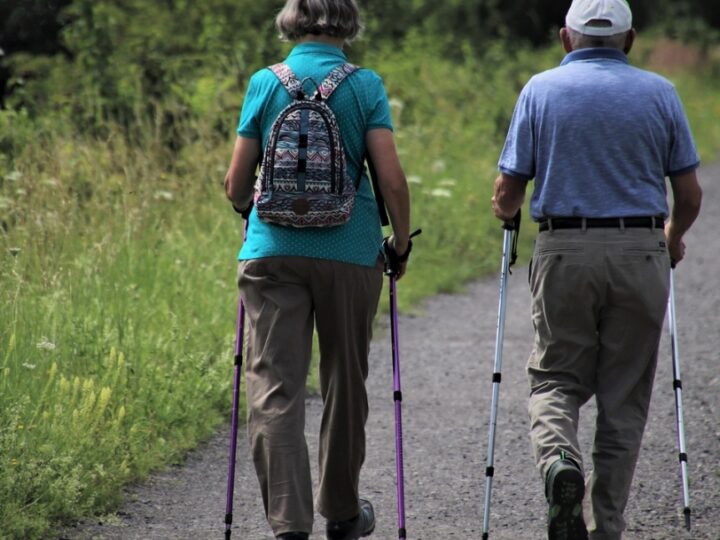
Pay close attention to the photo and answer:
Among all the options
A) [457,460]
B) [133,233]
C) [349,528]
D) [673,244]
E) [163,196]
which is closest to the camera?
[349,528]

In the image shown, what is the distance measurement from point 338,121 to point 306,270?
491 millimetres

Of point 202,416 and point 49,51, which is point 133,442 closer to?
point 202,416

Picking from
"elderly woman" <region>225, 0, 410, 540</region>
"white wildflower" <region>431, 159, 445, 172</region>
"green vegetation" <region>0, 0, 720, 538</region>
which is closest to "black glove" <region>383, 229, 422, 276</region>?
"elderly woman" <region>225, 0, 410, 540</region>

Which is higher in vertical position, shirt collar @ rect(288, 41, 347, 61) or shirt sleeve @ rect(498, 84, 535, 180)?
shirt collar @ rect(288, 41, 347, 61)

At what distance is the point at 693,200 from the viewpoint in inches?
186

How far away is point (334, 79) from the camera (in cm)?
441

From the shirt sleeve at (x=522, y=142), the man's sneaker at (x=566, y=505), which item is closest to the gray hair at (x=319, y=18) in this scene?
the shirt sleeve at (x=522, y=142)

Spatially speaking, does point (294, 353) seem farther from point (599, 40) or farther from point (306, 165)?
point (599, 40)

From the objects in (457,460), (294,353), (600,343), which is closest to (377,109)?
(294,353)

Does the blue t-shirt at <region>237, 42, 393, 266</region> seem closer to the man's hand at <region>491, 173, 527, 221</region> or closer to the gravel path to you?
the man's hand at <region>491, 173, 527, 221</region>

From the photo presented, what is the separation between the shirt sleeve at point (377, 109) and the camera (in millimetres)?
4438

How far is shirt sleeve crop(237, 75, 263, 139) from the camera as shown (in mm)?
4457

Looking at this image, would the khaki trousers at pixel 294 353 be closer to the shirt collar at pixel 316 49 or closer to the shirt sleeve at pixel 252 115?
the shirt sleeve at pixel 252 115

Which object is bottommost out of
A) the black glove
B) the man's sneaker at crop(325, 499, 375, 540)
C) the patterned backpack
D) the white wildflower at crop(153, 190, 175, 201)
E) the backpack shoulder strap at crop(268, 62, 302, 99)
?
the man's sneaker at crop(325, 499, 375, 540)
